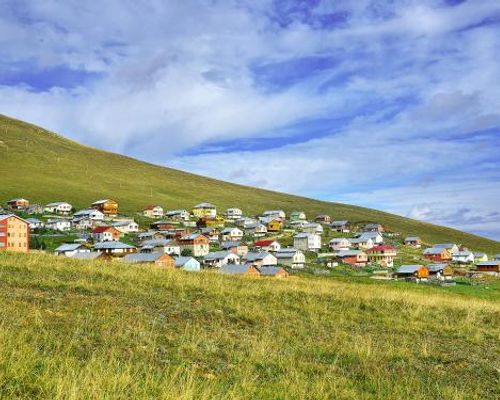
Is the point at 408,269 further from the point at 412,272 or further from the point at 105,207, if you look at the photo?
the point at 105,207

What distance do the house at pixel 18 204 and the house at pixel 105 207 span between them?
2072 cm

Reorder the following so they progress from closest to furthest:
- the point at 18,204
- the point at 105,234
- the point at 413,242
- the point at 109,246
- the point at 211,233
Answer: the point at 109,246
the point at 105,234
the point at 18,204
the point at 211,233
the point at 413,242

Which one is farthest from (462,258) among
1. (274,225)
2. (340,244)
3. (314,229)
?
(274,225)

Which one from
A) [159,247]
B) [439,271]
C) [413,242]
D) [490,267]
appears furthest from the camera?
[413,242]

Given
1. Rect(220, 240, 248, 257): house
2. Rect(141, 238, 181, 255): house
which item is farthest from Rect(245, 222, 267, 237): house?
Rect(141, 238, 181, 255): house

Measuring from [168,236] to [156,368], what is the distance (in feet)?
401

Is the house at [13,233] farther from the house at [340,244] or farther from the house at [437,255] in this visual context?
the house at [437,255]

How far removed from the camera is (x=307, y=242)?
13600cm

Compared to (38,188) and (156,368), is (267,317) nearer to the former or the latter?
(156,368)

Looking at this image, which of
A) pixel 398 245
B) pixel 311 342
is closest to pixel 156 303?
pixel 311 342

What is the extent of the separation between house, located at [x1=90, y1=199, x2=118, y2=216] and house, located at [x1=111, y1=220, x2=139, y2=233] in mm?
18634

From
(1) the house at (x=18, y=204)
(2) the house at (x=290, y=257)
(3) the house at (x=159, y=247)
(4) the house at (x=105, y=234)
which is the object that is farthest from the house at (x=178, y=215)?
(2) the house at (x=290, y=257)

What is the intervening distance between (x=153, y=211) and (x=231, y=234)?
3439 centimetres

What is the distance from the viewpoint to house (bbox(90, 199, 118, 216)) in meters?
153
